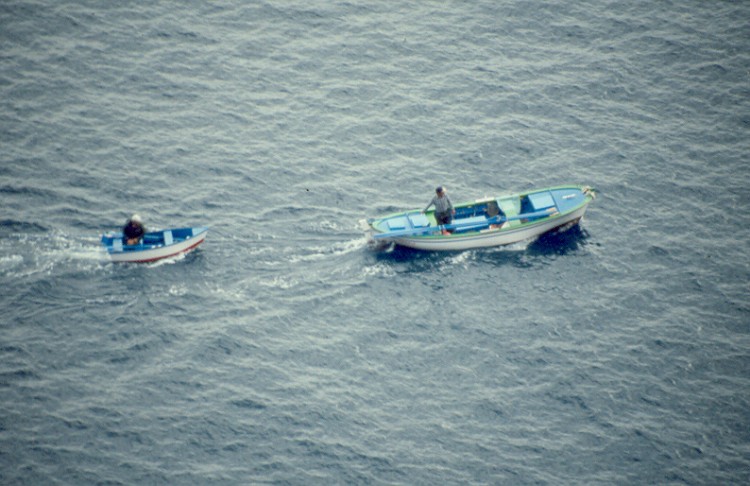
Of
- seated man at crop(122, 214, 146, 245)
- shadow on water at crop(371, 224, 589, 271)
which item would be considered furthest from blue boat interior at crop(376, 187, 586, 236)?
seated man at crop(122, 214, 146, 245)

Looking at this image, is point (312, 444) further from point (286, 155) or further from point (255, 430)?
point (286, 155)

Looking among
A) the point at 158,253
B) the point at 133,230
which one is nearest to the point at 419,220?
the point at 158,253

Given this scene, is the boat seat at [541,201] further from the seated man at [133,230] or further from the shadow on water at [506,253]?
the seated man at [133,230]

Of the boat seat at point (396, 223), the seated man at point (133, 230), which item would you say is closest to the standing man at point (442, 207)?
the boat seat at point (396, 223)

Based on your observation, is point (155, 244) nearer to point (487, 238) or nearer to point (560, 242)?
point (487, 238)

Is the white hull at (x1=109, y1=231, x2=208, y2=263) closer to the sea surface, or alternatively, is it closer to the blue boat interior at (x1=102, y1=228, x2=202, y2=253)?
the blue boat interior at (x1=102, y1=228, x2=202, y2=253)

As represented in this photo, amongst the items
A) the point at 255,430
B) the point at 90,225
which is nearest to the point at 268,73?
the point at 90,225
